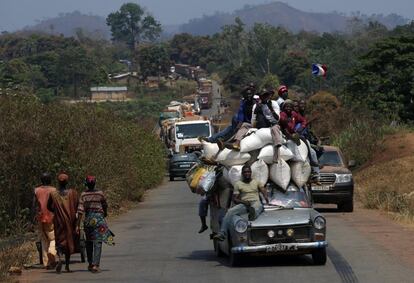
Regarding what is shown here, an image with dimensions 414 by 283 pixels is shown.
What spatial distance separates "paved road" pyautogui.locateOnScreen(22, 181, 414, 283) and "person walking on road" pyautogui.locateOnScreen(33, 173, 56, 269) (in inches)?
13.3

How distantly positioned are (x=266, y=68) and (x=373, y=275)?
115 m

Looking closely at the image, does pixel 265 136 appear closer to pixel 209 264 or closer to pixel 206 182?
pixel 206 182

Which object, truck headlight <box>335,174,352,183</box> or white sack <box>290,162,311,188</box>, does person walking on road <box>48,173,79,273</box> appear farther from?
truck headlight <box>335,174,352,183</box>

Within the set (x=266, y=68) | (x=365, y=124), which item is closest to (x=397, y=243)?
(x=365, y=124)

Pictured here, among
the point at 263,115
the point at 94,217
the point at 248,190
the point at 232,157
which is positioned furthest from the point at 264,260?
the point at 94,217

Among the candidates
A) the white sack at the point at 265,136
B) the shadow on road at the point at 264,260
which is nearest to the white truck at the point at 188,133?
the shadow on road at the point at 264,260

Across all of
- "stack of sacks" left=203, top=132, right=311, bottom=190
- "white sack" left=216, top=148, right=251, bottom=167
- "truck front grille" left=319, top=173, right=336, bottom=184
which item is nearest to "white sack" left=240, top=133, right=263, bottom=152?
"stack of sacks" left=203, top=132, right=311, bottom=190

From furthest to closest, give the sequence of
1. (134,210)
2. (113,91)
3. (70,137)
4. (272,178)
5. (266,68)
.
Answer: (266,68) < (113,91) < (134,210) < (70,137) < (272,178)

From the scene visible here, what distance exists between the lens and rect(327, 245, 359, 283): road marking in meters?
14.7

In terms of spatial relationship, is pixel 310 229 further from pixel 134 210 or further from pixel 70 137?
pixel 134 210

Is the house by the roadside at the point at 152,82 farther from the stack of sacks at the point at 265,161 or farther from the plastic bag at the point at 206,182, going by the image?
the stack of sacks at the point at 265,161

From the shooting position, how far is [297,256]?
57.4 ft

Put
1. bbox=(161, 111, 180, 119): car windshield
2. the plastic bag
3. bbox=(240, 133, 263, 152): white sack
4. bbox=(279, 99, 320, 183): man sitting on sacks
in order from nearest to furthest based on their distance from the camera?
bbox=(240, 133, 263, 152): white sack, bbox=(279, 99, 320, 183): man sitting on sacks, the plastic bag, bbox=(161, 111, 180, 119): car windshield

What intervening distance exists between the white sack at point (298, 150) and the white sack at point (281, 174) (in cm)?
35
